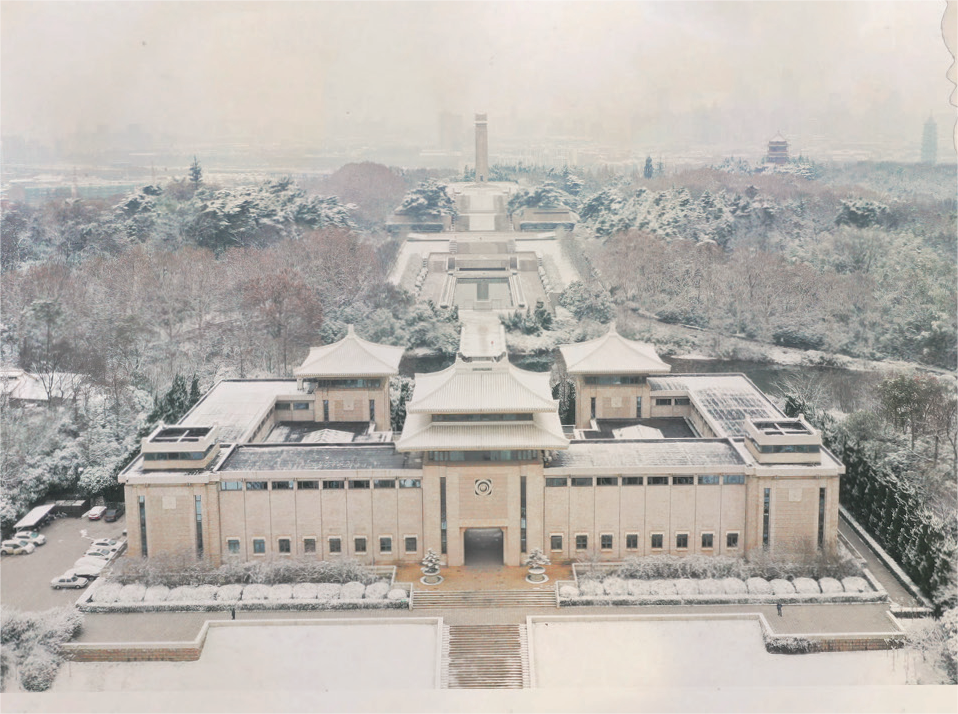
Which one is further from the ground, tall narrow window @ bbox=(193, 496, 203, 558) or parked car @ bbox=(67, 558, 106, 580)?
tall narrow window @ bbox=(193, 496, 203, 558)

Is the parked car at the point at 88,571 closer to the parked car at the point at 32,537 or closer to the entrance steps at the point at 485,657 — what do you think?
the parked car at the point at 32,537

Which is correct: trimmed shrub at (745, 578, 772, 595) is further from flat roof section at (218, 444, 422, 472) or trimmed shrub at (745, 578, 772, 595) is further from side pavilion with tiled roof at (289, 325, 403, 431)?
side pavilion with tiled roof at (289, 325, 403, 431)

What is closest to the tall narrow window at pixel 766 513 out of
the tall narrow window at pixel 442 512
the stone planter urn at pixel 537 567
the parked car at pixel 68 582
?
the stone planter urn at pixel 537 567

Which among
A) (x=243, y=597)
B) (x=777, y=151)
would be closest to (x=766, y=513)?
(x=243, y=597)

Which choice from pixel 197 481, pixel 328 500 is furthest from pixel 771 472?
pixel 197 481

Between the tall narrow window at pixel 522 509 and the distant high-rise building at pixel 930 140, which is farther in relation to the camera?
the distant high-rise building at pixel 930 140

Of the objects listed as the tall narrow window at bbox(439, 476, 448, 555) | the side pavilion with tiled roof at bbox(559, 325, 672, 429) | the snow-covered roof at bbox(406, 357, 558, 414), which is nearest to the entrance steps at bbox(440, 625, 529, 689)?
the tall narrow window at bbox(439, 476, 448, 555)
